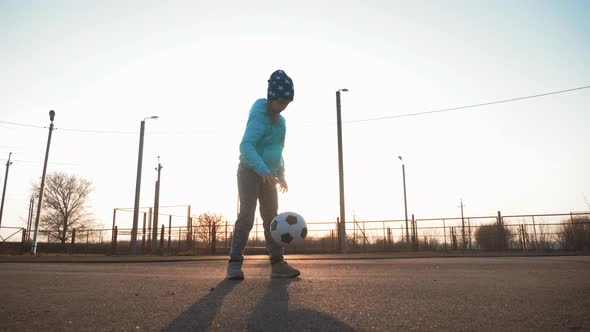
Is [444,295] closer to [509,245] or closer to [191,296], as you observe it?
[191,296]

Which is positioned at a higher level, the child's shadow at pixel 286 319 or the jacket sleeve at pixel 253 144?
the jacket sleeve at pixel 253 144

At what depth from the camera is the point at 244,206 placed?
395 centimetres

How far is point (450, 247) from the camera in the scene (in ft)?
74.3

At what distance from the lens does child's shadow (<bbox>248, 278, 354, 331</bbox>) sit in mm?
1714

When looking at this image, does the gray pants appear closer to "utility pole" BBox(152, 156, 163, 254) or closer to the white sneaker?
the white sneaker

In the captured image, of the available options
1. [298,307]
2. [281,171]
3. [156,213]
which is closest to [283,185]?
[281,171]

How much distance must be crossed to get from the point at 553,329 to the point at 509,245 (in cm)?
2185

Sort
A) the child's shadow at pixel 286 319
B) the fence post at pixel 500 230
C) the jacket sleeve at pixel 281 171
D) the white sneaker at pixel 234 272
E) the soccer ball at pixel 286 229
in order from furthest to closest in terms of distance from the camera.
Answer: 1. the fence post at pixel 500 230
2. the jacket sleeve at pixel 281 171
3. the soccer ball at pixel 286 229
4. the white sneaker at pixel 234 272
5. the child's shadow at pixel 286 319

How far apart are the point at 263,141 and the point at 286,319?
7.91 ft

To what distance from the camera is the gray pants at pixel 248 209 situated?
3945mm

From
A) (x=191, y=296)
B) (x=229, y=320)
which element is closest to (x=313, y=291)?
(x=191, y=296)

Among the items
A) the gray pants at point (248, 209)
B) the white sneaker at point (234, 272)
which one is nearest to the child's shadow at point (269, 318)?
the white sneaker at point (234, 272)

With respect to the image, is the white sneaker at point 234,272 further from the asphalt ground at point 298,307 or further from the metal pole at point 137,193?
the metal pole at point 137,193

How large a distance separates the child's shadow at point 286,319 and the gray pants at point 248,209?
1573 millimetres
